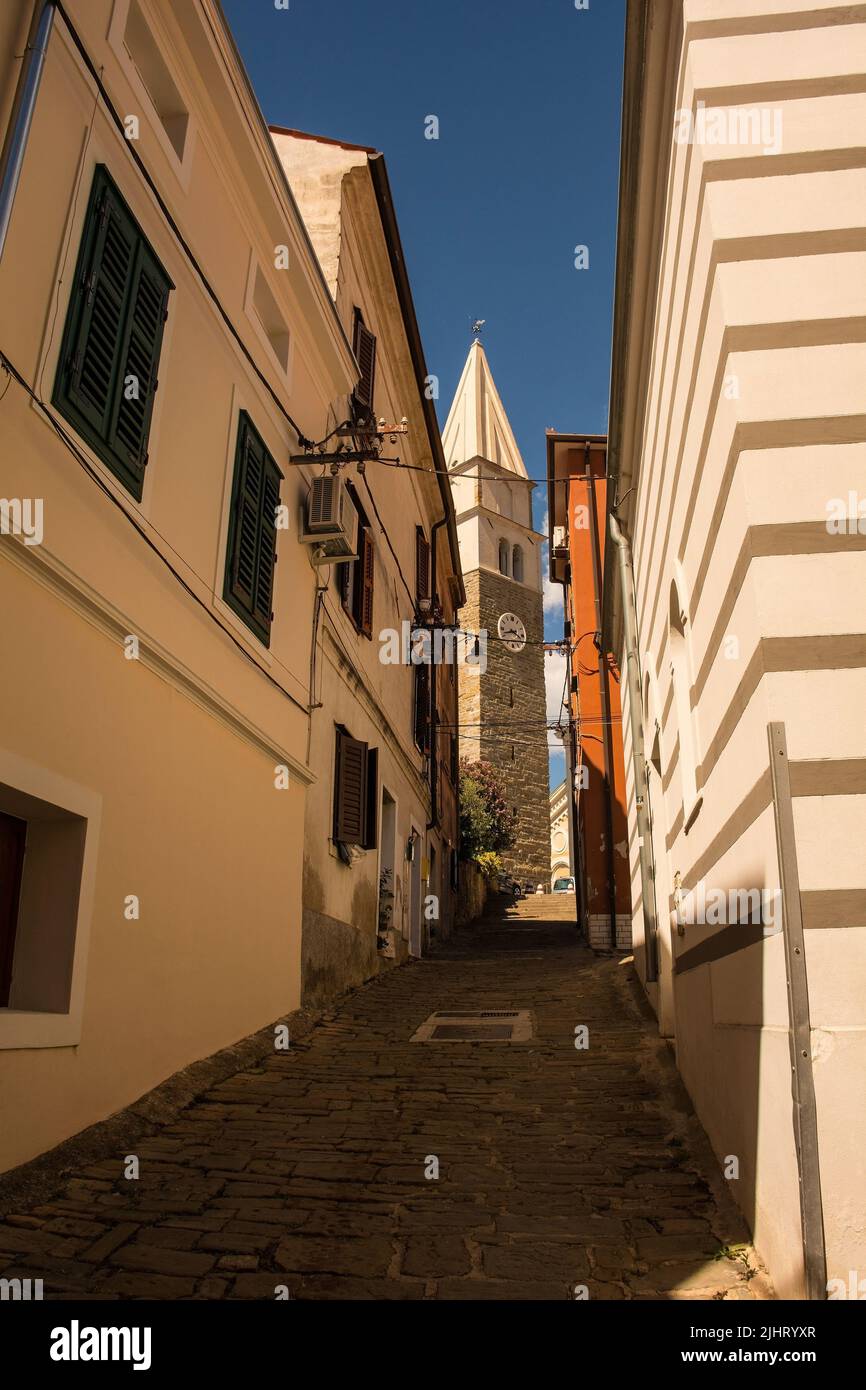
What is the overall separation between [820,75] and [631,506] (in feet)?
15.6

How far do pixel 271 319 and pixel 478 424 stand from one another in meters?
36.2

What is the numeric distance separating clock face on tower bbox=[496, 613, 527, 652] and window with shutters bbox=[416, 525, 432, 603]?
19580 mm

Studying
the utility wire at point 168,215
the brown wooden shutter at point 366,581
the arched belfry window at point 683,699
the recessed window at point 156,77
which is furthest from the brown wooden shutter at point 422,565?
the arched belfry window at point 683,699

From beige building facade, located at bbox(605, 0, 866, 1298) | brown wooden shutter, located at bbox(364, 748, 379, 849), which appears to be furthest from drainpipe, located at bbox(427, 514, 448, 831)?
beige building facade, located at bbox(605, 0, 866, 1298)

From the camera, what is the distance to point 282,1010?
870 centimetres

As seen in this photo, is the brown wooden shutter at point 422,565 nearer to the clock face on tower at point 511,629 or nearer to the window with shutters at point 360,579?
the window with shutters at point 360,579

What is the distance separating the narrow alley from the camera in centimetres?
392

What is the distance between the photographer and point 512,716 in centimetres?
3831

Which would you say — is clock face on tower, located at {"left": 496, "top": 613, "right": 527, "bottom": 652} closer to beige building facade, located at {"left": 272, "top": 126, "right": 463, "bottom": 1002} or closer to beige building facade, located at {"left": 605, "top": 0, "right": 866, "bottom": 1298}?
beige building facade, located at {"left": 272, "top": 126, "right": 463, "bottom": 1002}

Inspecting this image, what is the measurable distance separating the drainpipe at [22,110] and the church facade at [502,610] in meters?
28.3

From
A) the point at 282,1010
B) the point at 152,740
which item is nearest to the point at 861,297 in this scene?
the point at 152,740

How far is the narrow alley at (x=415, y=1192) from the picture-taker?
3924 millimetres

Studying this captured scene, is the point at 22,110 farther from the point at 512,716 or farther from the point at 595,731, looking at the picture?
the point at 512,716
